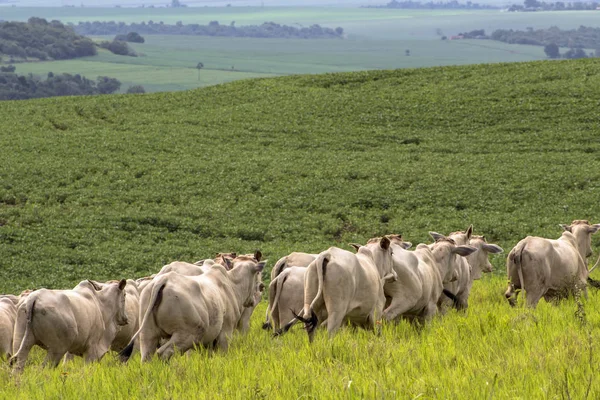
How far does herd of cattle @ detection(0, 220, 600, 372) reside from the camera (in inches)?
502

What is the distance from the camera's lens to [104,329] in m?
14.9

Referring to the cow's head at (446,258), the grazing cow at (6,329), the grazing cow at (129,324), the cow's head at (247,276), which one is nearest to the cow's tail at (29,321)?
the grazing cow at (6,329)

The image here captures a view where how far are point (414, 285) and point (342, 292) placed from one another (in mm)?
2230

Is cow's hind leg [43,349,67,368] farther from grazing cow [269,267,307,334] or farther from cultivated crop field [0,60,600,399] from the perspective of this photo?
grazing cow [269,267,307,334]

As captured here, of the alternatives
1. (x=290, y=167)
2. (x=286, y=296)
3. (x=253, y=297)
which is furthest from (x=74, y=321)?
(x=290, y=167)

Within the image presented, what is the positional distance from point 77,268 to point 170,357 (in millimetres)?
22015

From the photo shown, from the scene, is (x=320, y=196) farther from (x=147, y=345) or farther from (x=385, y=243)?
(x=147, y=345)

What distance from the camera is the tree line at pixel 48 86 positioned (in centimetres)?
13625

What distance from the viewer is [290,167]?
48344mm

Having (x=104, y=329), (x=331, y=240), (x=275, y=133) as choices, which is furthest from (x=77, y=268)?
(x=275, y=133)

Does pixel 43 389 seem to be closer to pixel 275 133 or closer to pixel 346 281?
pixel 346 281

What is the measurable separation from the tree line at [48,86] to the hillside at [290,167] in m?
71.0

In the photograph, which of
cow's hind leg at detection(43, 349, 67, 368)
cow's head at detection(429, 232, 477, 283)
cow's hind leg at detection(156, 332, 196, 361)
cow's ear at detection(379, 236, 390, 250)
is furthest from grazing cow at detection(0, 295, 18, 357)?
cow's head at detection(429, 232, 477, 283)

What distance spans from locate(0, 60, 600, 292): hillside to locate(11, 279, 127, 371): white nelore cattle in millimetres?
16343
